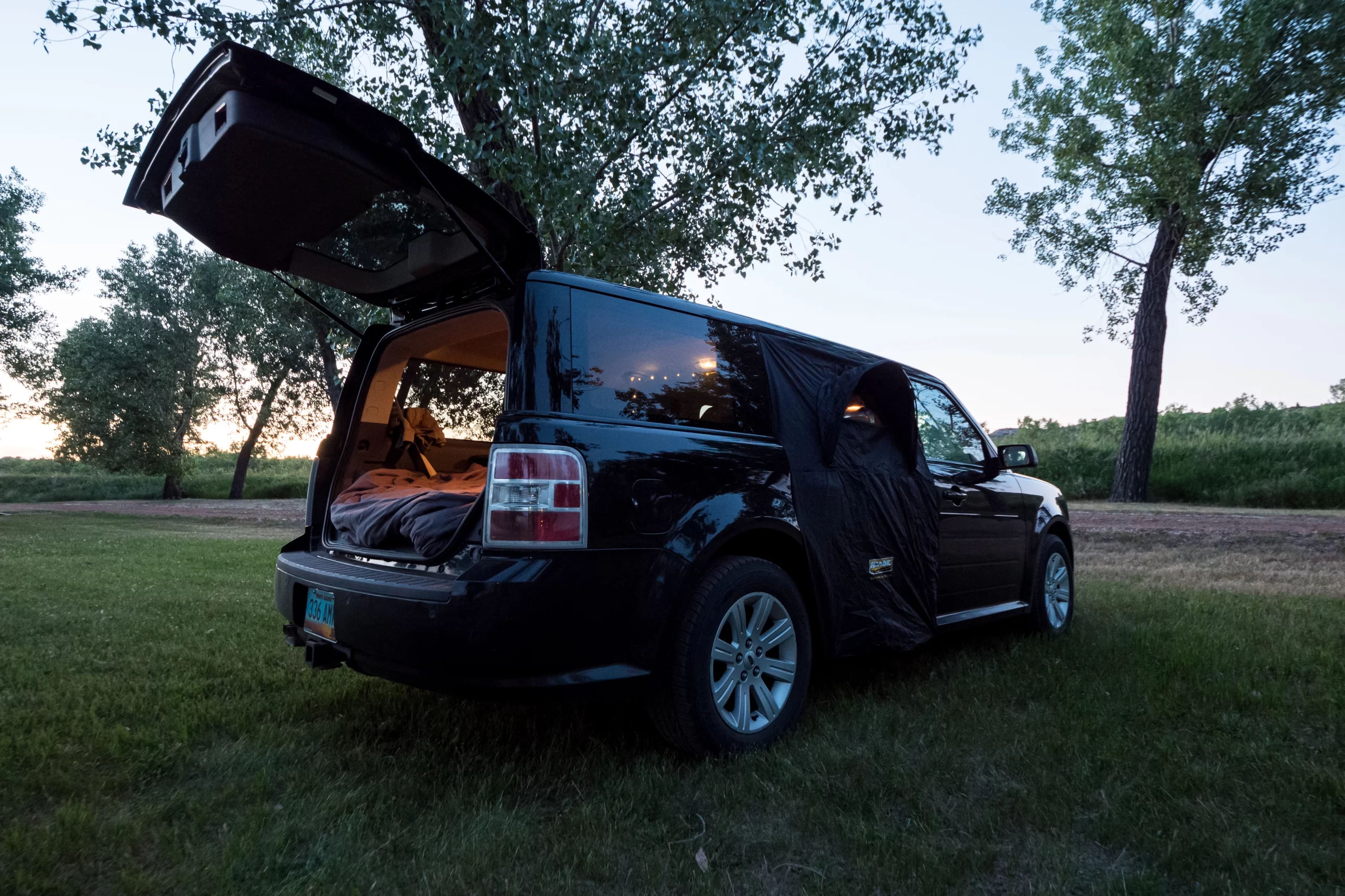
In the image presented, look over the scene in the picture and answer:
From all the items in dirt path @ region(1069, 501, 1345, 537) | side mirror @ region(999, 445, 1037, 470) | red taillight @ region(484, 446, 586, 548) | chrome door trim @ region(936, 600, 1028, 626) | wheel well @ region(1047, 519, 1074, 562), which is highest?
side mirror @ region(999, 445, 1037, 470)

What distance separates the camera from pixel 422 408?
4230 mm

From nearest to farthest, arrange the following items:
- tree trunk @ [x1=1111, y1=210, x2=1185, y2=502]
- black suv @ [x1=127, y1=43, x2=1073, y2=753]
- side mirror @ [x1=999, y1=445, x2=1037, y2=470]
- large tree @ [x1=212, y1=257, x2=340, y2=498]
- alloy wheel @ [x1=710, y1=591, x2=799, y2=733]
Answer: black suv @ [x1=127, y1=43, x2=1073, y2=753] → alloy wheel @ [x1=710, y1=591, x2=799, y2=733] → side mirror @ [x1=999, y1=445, x2=1037, y2=470] → tree trunk @ [x1=1111, y1=210, x2=1185, y2=502] → large tree @ [x1=212, y1=257, x2=340, y2=498]

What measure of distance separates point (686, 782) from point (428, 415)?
7.69 ft

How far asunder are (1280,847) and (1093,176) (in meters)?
15.9

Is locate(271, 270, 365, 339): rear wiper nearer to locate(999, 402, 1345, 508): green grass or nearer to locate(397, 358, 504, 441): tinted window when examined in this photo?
locate(397, 358, 504, 441): tinted window

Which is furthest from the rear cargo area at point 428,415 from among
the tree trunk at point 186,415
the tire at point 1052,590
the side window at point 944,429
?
the tree trunk at point 186,415

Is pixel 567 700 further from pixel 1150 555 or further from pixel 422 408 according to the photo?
pixel 1150 555

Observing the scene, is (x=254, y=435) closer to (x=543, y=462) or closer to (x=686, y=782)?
(x=543, y=462)

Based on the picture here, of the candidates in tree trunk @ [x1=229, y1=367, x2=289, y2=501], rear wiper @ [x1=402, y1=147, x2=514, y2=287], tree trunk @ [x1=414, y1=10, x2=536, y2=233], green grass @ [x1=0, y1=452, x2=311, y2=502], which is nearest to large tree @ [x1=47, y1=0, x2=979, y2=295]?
tree trunk @ [x1=414, y1=10, x2=536, y2=233]

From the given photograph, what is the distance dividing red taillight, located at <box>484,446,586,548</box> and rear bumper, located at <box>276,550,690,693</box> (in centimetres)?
6

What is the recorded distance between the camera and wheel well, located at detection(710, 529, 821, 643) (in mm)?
3346

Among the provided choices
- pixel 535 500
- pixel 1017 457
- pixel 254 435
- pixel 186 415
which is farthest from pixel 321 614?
pixel 186 415

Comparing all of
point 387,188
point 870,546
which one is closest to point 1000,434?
point 870,546

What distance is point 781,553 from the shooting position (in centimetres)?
356
